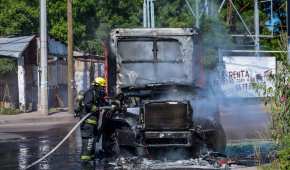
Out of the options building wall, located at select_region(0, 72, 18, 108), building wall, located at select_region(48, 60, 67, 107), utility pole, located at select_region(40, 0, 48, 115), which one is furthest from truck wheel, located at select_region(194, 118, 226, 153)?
building wall, located at select_region(48, 60, 67, 107)

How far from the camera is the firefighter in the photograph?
475 inches

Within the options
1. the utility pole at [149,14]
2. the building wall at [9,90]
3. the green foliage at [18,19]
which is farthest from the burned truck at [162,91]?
the green foliage at [18,19]

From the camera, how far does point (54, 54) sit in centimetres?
3231

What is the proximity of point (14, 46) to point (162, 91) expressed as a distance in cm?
1834

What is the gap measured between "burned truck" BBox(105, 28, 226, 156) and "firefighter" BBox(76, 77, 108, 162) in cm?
44

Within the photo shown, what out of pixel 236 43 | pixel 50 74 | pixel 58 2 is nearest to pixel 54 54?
pixel 50 74

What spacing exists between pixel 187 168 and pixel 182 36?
450cm

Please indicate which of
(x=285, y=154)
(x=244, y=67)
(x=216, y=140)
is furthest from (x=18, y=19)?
(x=285, y=154)

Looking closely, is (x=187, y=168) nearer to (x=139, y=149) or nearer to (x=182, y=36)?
(x=139, y=149)

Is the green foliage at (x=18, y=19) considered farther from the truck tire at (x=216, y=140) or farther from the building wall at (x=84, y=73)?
the truck tire at (x=216, y=140)

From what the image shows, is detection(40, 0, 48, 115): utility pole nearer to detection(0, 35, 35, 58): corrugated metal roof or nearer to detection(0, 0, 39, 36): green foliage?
detection(0, 35, 35, 58): corrugated metal roof

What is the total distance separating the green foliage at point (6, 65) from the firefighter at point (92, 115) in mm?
17938

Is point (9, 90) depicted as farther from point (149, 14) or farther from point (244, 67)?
point (244, 67)

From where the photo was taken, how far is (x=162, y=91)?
502 inches
